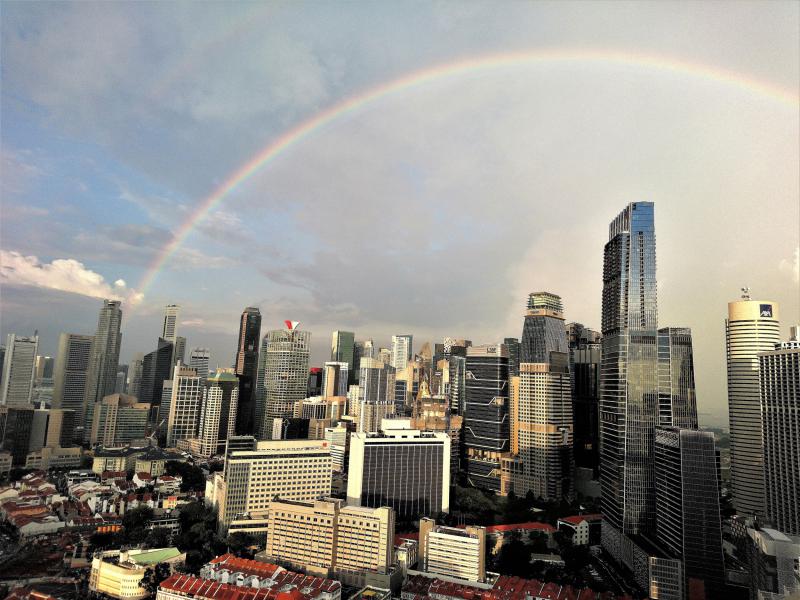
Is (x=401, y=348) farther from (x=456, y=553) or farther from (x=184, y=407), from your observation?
(x=456, y=553)

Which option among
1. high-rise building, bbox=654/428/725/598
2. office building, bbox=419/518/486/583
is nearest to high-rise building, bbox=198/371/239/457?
office building, bbox=419/518/486/583

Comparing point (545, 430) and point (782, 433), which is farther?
point (545, 430)

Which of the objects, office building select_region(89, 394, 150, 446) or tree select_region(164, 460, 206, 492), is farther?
office building select_region(89, 394, 150, 446)

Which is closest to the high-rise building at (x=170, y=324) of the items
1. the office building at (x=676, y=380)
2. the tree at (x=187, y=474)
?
the tree at (x=187, y=474)

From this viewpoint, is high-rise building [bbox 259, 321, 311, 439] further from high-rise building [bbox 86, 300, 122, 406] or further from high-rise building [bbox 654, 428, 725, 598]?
high-rise building [bbox 654, 428, 725, 598]

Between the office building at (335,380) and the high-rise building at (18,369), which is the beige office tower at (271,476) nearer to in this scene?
the high-rise building at (18,369)

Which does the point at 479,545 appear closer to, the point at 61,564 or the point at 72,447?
the point at 61,564

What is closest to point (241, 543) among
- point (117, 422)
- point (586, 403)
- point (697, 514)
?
point (697, 514)
